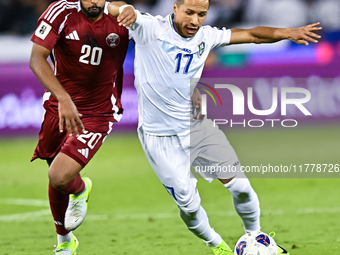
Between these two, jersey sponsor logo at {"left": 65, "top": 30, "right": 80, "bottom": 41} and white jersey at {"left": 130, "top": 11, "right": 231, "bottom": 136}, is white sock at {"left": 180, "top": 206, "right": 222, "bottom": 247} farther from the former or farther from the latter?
jersey sponsor logo at {"left": 65, "top": 30, "right": 80, "bottom": 41}

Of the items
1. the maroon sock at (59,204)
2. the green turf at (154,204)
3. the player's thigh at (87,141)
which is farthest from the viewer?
the green turf at (154,204)

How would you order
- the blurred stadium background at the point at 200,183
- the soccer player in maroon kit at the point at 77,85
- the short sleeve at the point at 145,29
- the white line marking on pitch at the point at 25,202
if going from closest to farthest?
the short sleeve at the point at 145,29, the soccer player in maroon kit at the point at 77,85, the blurred stadium background at the point at 200,183, the white line marking on pitch at the point at 25,202

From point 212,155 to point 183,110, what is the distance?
507 millimetres

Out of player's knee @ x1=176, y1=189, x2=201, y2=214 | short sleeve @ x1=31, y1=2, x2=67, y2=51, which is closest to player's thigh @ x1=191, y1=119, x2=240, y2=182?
player's knee @ x1=176, y1=189, x2=201, y2=214

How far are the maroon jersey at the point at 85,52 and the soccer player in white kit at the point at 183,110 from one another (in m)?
0.36

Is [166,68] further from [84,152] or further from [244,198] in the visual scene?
[244,198]

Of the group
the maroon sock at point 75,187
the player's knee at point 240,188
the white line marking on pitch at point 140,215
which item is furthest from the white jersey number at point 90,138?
the white line marking on pitch at point 140,215

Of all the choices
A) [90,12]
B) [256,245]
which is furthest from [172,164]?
[90,12]

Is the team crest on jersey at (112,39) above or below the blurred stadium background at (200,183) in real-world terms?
above

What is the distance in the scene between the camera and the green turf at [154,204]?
6098 mm

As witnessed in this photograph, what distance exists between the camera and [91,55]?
5355mm

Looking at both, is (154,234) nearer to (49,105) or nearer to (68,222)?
(68,222)

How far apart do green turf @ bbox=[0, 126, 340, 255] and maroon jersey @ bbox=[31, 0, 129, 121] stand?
161 cm

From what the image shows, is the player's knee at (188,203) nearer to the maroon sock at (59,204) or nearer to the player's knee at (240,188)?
the player's knee at (240,188)
